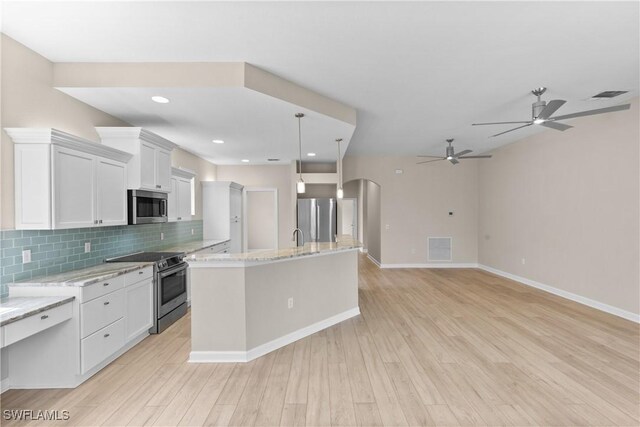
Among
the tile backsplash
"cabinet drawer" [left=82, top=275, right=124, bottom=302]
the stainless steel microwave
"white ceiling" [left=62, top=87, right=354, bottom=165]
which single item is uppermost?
"white ceiling" [left=62, top=87, right=354, bottom=165]

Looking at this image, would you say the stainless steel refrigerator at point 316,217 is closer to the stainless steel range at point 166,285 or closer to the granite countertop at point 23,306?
the stainless steel range at point 166,285

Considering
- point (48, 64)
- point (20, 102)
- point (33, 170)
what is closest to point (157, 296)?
point (33, 170)

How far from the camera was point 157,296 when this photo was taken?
361 centimetres

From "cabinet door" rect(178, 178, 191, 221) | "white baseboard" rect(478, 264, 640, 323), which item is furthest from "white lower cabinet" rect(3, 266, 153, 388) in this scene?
"white baseboard" rect(478, 264, 640, 323)

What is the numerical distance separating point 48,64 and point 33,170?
1072 mm

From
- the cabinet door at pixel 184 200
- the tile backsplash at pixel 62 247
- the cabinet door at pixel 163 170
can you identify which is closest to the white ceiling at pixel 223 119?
the cabinet door at pixel 163 170

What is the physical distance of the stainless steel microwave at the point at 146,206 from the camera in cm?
355

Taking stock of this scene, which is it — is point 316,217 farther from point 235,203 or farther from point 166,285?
point 166,285

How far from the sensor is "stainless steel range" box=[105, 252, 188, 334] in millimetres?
3609

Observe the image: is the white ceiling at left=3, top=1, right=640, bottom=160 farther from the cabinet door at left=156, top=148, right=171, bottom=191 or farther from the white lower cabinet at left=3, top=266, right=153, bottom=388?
the white lower cabinet at left=3, top=266, right=153, bottom=388

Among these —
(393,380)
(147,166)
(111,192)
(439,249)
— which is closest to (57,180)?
(111,192)

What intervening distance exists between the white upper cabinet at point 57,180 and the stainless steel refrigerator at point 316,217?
462cm

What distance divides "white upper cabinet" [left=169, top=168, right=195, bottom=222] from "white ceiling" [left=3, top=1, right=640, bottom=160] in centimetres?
156

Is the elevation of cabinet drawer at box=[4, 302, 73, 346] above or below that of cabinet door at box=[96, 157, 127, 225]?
below
